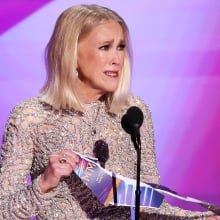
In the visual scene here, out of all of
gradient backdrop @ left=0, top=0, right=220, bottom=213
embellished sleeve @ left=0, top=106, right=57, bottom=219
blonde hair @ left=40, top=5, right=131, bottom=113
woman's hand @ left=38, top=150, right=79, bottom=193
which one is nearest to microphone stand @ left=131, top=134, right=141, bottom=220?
woman's hand @ left=38, top=150, right=79, bottom=193

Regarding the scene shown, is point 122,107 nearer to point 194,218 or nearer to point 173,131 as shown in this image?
point 194,218

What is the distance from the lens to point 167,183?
9.14ft

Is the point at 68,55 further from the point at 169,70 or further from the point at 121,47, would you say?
the point at 169,70

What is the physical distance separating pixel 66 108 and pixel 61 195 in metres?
0.25

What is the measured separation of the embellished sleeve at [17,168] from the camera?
1763 mm

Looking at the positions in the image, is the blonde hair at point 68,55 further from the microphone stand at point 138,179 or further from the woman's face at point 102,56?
the microphone stand at point 138,179

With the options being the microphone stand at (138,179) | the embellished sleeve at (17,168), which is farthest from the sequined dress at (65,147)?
the microphone stand at (138,179)

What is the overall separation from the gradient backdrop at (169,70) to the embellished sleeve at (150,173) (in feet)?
2.01

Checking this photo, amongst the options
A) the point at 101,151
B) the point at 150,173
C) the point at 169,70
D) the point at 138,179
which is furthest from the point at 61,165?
the point at 169,70

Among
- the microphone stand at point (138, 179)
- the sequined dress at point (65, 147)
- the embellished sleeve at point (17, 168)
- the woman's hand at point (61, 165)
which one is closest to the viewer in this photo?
the microphone stand at point (138, 179)

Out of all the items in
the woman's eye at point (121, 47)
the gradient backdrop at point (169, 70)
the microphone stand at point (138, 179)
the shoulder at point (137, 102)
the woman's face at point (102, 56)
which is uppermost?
the gradient backdrop at point (169, 70)

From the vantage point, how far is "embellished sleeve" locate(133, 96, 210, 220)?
1950mm

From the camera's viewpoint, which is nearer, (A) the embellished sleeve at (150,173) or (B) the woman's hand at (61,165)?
(B) the woman's hand at (61,165)

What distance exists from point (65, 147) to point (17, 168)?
15 centimetres
